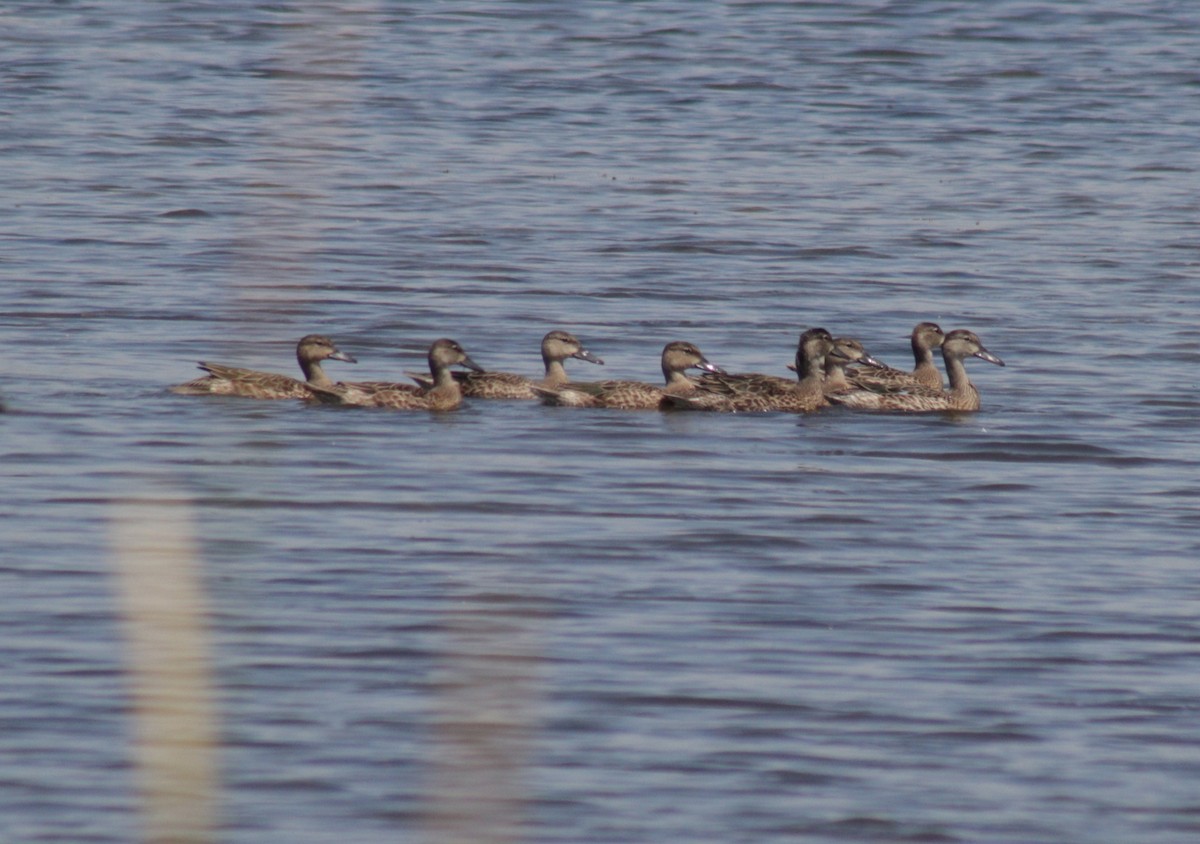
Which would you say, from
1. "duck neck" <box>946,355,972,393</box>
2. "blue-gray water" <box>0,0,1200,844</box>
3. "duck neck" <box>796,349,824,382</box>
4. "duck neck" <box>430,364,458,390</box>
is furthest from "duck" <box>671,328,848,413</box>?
"duck neck" <box>430,364,458,390</box>

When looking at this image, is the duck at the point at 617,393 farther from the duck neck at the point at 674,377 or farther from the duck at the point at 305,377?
the duck at the point at 305,377

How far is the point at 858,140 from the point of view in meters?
24.9

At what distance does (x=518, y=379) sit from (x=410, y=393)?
66cm

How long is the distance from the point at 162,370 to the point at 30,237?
5.22 m

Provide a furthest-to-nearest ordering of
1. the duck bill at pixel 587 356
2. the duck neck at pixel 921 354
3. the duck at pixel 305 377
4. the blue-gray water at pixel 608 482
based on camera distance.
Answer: the duck neck at pixel 921 354 < the duck bill at pixel 587 356 < the duck at pixel 305 377 < the blue-gray water at pixel 608 482

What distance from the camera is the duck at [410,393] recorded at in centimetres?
1227

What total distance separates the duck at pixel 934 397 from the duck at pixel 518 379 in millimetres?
1443

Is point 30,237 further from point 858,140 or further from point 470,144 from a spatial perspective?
point 858,140

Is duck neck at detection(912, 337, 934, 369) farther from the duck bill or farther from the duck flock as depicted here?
the duck bill

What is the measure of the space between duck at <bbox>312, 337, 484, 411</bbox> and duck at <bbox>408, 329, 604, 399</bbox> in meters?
0.12

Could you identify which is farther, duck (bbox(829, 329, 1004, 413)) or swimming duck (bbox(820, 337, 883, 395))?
swimming duck (bbox(820, 337, 883, 395))

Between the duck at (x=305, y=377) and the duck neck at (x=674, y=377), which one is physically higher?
the duck at (x=305, y=377)

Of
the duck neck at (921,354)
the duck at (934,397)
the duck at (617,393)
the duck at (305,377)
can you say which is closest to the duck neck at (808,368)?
the duck at (934,397)

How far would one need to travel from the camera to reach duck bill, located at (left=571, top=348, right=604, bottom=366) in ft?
42.3
